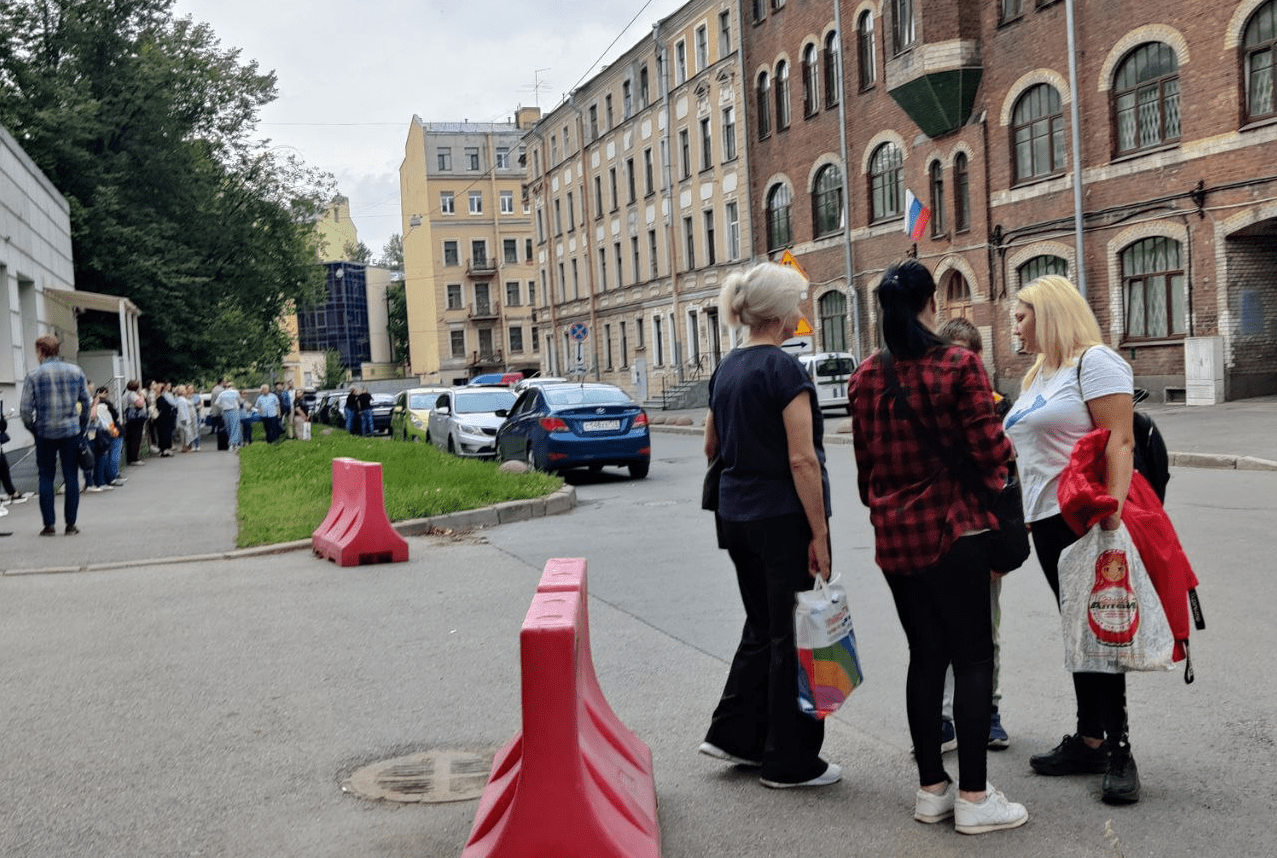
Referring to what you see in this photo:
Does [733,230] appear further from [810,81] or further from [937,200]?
[937,200]

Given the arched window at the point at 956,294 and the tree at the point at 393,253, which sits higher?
the tree at the point at 393,253

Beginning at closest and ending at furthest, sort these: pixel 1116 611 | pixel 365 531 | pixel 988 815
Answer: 1. pixel 988 815
2. pixel 1116 611
3. pixel 365 531

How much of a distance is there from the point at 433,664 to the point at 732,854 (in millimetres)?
3296

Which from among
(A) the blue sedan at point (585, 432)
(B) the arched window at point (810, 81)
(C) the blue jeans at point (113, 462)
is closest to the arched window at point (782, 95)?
(B) the arched window at point (810, 81)

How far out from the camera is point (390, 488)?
16406 millimetres

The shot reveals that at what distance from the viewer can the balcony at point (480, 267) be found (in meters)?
87.2

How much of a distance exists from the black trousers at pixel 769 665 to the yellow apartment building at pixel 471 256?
271ft

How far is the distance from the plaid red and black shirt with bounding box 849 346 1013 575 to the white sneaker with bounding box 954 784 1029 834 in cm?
74

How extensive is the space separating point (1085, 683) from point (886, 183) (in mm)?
33861

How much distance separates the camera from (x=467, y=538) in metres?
12.9

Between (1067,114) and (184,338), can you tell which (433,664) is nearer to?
(1067,114)

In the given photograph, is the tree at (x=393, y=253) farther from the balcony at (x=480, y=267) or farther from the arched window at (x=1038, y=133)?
the arched window at (x=1038, y=133)

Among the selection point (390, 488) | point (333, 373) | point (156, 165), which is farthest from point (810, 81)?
point (333, 373)

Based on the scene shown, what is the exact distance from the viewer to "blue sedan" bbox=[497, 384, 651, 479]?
1902 cm
